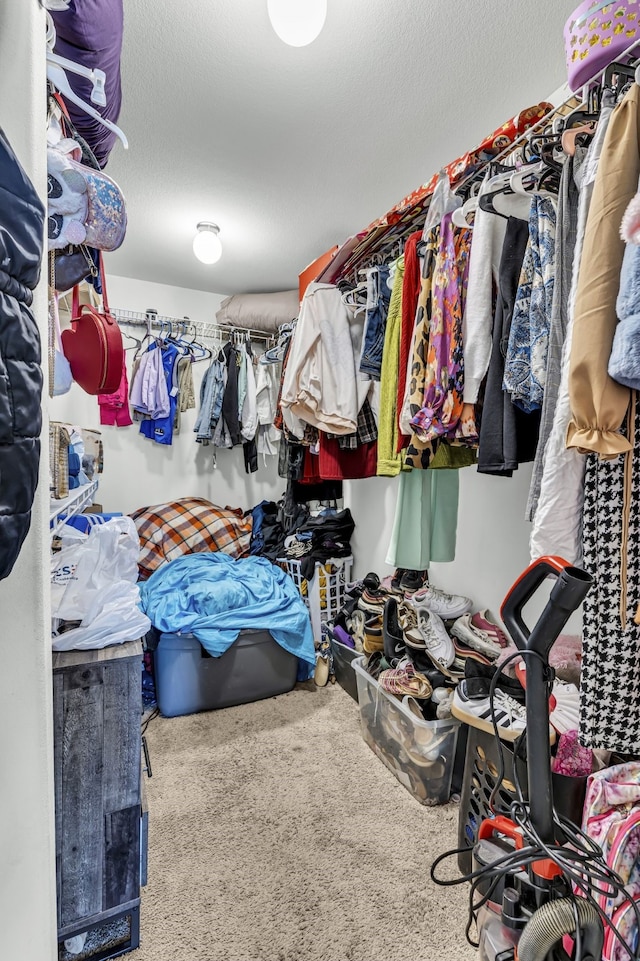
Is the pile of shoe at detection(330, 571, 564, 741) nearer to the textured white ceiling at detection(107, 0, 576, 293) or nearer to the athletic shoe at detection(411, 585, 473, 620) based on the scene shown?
the athletic shoe at detection(411, 585, 473, 620)

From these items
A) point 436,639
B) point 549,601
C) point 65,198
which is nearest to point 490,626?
point 436,639

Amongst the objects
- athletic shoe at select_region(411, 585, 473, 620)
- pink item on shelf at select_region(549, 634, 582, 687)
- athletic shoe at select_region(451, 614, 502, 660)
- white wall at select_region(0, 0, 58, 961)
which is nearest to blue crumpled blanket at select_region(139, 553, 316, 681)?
athletic shoe at select_region(411, 585, 473, 620)

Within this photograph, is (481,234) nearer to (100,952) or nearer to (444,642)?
(444,642)

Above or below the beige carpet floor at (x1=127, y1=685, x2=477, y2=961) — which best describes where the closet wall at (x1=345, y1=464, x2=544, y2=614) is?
above

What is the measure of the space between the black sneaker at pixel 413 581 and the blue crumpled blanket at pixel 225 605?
1.83 feet

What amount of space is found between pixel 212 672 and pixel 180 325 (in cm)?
257

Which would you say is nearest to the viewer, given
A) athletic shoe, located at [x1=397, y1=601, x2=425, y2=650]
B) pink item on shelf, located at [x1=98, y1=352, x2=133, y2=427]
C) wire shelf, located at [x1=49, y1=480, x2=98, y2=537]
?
wire shelf, located at [x1=49, y1=480, x2=98, y2=537]

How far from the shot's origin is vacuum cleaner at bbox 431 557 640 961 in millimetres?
499

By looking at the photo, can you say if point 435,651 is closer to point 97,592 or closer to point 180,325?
point 97,592

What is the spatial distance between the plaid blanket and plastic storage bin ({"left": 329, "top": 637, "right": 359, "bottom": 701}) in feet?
3.35

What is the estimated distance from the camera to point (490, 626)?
185 centimetres

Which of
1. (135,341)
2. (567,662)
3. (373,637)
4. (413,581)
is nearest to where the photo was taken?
(567,662)

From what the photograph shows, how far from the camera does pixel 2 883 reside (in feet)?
1.86

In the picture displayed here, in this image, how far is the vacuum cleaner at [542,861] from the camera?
499mm
